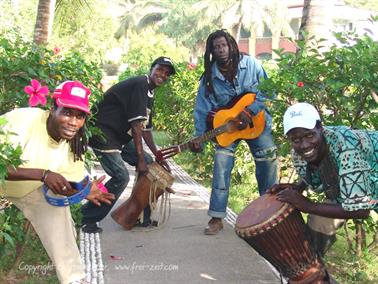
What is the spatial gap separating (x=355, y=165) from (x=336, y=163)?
0.50ft

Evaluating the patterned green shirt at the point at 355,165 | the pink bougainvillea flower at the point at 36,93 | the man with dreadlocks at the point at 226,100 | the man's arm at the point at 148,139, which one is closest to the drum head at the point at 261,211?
the patterned green shirt at the point at 355,165

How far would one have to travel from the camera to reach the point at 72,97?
12.1 ft

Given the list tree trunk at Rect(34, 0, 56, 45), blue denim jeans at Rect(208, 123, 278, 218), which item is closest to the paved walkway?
blue denim jeans at Rect(208, 123, 278, 218)

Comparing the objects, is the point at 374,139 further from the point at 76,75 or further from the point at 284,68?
the point at 76,75

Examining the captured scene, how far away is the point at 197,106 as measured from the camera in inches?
232

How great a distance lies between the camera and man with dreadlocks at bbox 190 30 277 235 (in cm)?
566

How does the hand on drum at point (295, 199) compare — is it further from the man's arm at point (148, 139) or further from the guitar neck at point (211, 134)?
the man's arm at point (148, 139)

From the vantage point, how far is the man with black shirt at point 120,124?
218 inches

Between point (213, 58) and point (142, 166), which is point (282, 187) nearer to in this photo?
point (142, 166)

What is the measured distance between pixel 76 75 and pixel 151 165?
1260 millimetres

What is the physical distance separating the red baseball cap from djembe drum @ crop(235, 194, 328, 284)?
1225mm

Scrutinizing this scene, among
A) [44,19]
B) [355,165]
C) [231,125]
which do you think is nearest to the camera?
[355,165]

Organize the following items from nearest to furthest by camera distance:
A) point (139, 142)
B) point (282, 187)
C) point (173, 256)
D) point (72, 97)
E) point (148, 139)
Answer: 1. point (72, 97)
2. point (282, 187)
3. point (173, 256)
4. point (139, 142)
5. point (148, 139)

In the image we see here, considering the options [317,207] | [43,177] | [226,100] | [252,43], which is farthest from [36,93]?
[252,43]
